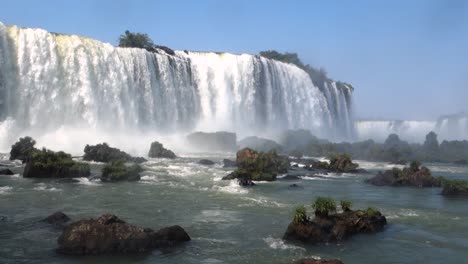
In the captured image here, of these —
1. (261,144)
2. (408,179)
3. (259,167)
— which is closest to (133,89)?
(261,144)

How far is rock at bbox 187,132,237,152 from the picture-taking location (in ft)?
174

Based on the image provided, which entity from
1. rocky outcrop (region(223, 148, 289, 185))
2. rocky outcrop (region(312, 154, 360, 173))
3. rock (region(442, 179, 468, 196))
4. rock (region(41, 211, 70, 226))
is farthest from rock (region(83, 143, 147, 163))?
rock (region(442, 179, 468, 196))

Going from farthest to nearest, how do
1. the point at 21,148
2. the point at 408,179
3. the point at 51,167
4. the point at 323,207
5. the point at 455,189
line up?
1. the point at 21,148
2. the point at 408,179
3. the point at 51,167
4. the point at 455,189
5. the point at 323,207

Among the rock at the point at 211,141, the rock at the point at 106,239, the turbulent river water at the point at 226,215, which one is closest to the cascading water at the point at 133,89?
the rock at the point at 211,141

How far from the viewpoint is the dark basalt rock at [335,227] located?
44.0 ft

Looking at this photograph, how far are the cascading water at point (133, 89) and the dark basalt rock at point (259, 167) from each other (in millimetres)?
19971

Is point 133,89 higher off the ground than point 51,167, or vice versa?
point 133,89

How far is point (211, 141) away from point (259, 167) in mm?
24516

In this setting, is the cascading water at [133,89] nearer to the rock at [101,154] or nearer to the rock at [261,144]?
the rock at [261,144]

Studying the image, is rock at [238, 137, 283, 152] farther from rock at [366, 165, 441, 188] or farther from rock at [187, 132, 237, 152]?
rock at [366, 165, 441, 188]

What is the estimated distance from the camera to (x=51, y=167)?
25969mm

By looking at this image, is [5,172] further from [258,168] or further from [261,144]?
[261,144]

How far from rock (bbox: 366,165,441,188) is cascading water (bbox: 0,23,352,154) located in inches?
1095

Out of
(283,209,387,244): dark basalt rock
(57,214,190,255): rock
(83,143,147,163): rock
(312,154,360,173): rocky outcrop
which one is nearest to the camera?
(57,214,190,255): rock
